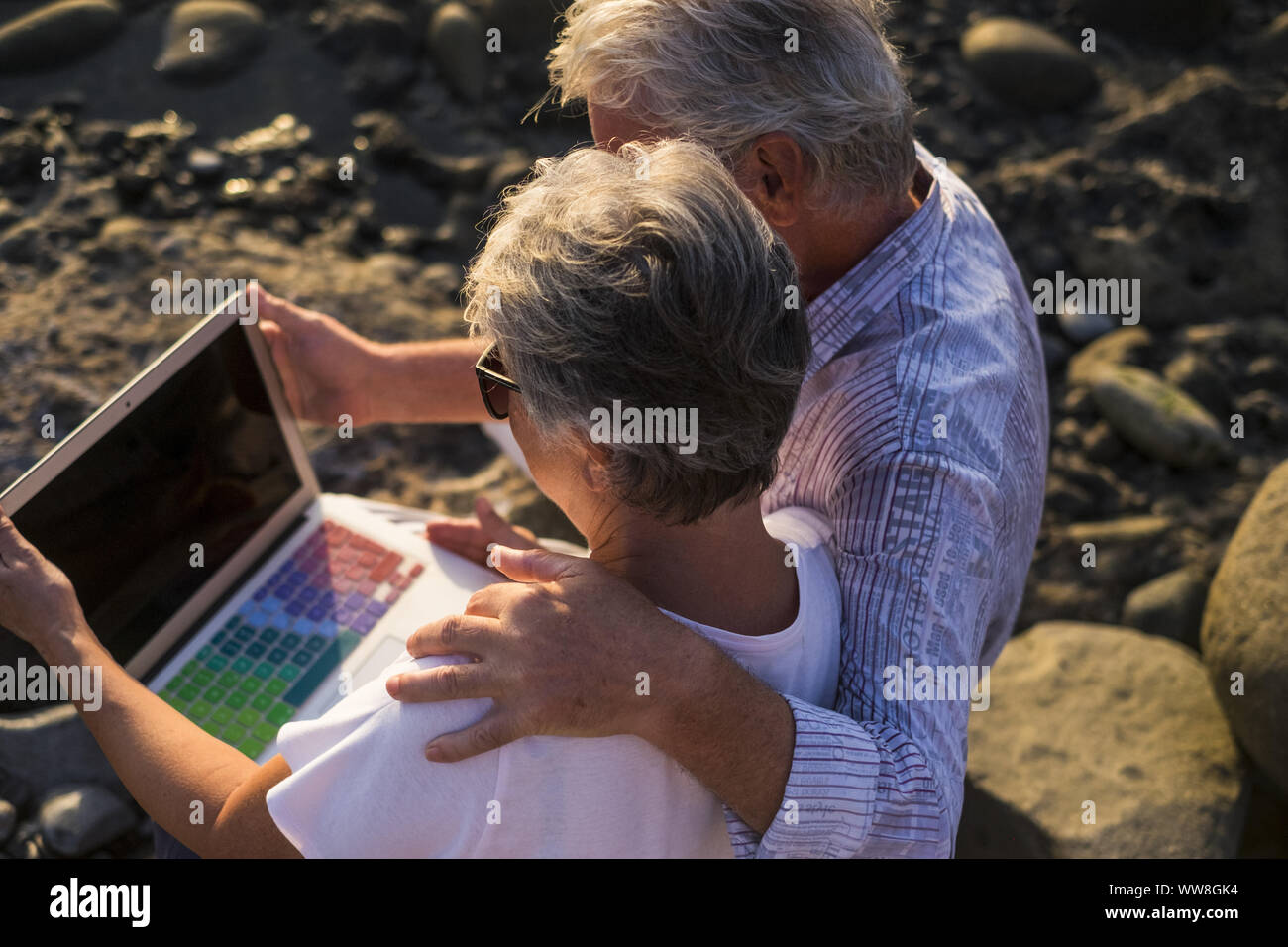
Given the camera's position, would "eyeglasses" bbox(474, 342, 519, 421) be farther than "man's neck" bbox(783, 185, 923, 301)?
No

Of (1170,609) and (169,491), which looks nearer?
(169,491)

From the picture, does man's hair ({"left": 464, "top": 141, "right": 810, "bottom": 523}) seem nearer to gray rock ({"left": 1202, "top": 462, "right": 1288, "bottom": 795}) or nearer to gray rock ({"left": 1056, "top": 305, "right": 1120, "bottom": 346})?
gray rock ({"left": 1202, "top": 462, "right": 1288, "bottom": 795})

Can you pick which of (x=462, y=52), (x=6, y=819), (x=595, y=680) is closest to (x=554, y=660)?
(x=595, y=680)

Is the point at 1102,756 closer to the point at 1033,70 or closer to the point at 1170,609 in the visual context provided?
the point at 1170,609

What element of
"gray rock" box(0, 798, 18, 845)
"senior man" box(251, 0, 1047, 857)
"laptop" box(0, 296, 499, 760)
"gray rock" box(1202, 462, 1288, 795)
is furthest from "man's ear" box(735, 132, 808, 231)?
"gray rock" box(0, 798, 18, 845)

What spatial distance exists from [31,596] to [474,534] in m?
0.87

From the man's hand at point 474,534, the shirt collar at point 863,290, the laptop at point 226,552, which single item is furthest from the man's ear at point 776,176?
the laptop at point 226,552

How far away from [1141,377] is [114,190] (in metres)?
4.08

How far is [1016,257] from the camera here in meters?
4.45

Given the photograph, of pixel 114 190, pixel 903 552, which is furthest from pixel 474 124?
pixel 903 552

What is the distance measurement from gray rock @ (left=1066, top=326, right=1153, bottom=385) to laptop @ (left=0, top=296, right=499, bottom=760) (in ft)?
9.28

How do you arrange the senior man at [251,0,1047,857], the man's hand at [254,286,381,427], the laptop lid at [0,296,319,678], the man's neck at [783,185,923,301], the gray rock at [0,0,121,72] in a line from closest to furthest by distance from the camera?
the senior man at [251,0,1047,857], the laptop lid at [0,296,319,678], the man's neck at [783,185,923,301], the man's hand at [254,286,381,427], the gray rock at [0,0,121,72]

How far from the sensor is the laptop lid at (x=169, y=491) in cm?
185

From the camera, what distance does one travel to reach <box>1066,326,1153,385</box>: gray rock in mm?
4074
